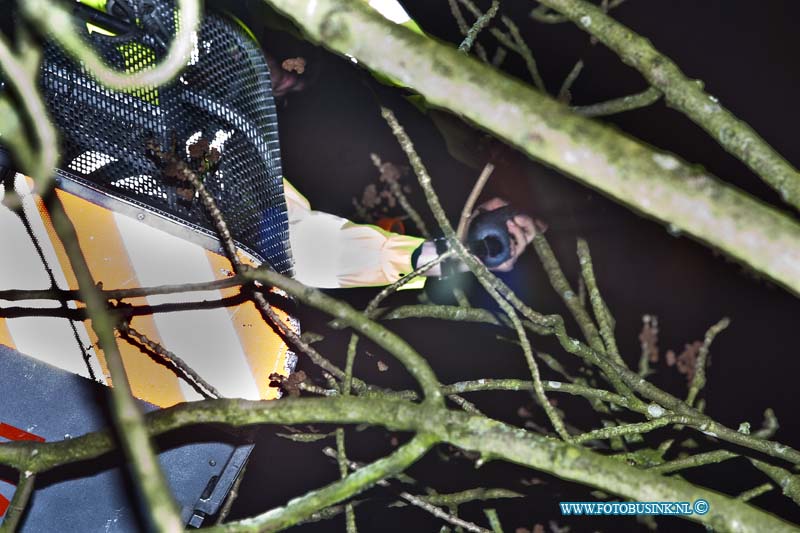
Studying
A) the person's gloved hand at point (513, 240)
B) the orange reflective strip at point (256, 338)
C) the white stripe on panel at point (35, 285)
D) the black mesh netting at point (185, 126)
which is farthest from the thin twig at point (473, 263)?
the white stripe on panel at point (35, 285)

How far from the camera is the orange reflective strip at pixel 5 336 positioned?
260 centimetres

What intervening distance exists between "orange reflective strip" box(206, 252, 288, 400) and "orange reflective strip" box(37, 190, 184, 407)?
0.30 meters

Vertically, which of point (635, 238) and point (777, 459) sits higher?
point (635, 238)

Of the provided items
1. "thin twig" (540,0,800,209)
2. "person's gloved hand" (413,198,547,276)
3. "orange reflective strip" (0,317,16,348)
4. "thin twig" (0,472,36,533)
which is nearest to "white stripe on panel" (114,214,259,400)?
"orange reflective strip" (0,317,16,348)

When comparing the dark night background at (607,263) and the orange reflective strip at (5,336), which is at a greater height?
the dark night background at (607,263)

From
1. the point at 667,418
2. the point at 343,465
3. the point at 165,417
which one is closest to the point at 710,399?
the point at 667,418

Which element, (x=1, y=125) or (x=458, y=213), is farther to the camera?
(x=458, y=213)

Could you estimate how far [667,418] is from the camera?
298 cm

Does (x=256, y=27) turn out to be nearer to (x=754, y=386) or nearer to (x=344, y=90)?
(x=344, y=90)

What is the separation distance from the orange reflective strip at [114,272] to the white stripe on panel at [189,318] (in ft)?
0.11

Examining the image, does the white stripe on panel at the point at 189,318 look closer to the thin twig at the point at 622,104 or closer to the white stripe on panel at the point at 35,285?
the white stripe on panel at the point at 35,285

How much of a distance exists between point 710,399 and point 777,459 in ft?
11.3

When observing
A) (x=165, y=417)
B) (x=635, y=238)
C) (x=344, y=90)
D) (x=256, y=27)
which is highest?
(x=344, y=90)

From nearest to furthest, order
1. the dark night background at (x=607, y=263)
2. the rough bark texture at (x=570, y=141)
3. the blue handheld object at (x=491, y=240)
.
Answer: the rough bark texture at (x=570, y=141) → the blue handheld object at (x=491, y=240) → the dark night background at (x=607, y=263)
